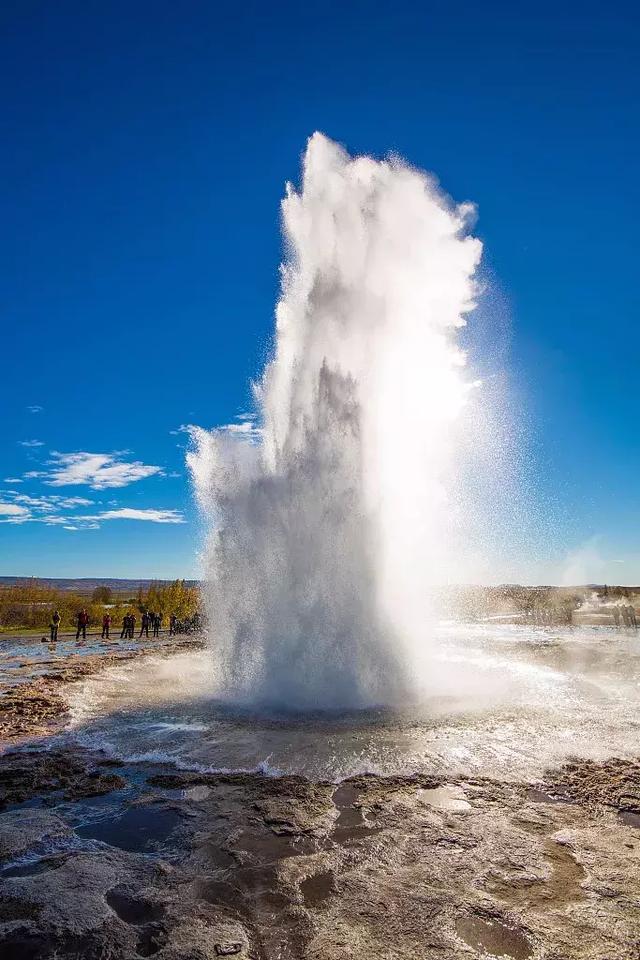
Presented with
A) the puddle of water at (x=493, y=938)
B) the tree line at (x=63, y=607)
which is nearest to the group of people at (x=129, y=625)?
the tree line at (x=63, y=607)

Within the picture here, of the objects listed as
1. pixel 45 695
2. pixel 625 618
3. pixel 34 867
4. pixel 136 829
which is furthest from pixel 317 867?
pixel 625 618

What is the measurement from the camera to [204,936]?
470cm

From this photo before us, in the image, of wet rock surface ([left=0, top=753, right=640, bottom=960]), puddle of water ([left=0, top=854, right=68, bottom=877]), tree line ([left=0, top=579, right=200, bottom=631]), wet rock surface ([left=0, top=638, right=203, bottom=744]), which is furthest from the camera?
tree line ([left=0, top=579, right=200, bottom=631])

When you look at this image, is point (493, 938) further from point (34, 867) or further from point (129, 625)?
point (129, 625)

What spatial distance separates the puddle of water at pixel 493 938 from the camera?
4.45 metres

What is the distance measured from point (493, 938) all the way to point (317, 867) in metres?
2.01

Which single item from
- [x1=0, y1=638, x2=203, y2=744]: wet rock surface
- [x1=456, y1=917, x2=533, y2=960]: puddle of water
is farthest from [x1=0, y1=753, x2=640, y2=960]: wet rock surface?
[x1=0, y1=638, x2=203, y2=744]: wet rock surface

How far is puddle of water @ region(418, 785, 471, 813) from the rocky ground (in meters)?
0.04

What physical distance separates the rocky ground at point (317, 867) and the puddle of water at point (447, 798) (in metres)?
0.04

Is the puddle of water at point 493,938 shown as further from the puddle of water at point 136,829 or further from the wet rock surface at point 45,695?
the wet rock surface at point 45,695

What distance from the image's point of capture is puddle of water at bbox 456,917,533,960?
4.45m

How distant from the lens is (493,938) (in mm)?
4625

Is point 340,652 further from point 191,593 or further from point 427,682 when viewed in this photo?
point 191,593

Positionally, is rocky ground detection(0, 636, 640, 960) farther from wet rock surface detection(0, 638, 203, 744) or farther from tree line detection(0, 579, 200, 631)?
tree line detection(0, 579, 200, 631)
